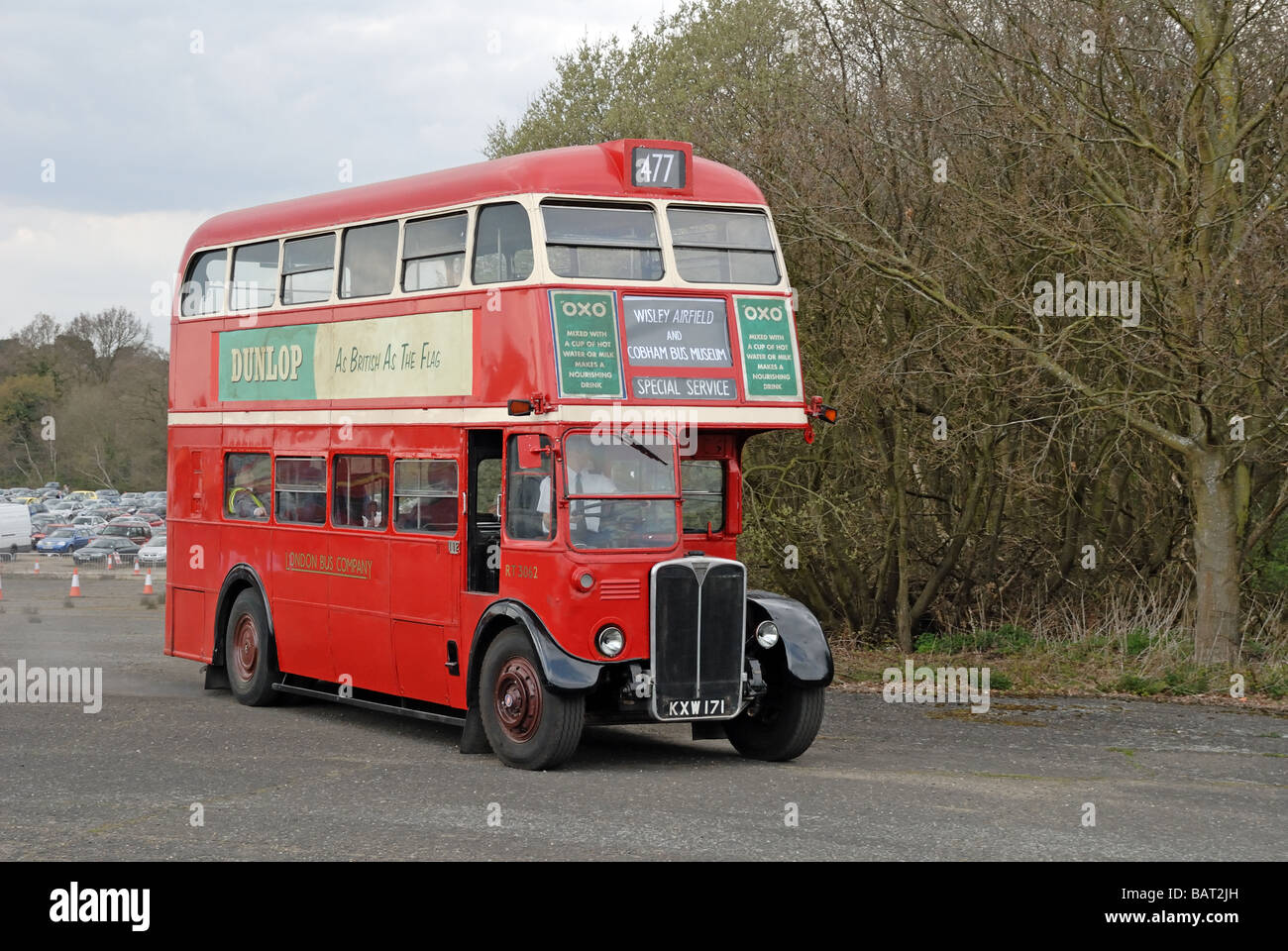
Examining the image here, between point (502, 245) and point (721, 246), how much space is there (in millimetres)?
1639

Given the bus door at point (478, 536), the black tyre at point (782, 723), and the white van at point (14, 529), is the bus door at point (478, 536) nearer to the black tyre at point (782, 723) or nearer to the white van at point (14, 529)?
the black tyre at point (782, 723)

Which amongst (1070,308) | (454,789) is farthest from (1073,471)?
(454,789)

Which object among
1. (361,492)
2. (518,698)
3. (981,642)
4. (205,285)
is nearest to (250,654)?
(361,492)

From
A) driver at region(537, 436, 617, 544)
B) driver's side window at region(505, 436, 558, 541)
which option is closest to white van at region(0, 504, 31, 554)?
driver's side window at region(505, 436, 558, 541)

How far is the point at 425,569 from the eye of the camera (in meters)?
12.9

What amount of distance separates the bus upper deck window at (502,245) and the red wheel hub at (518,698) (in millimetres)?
2788

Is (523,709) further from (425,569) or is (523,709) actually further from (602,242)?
(602,242)

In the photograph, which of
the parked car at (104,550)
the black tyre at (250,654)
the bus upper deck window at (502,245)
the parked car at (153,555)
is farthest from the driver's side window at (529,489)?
the parked car at (104,550)

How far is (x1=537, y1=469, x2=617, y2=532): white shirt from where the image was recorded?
1132 cm

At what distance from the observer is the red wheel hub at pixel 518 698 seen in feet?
37.3

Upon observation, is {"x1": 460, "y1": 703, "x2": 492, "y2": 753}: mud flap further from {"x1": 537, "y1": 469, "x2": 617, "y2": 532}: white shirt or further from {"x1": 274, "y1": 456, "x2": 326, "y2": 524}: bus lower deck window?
{"x1": 274, "y1": 456, "x2": 326, "y2": 524}: bus lower deck window

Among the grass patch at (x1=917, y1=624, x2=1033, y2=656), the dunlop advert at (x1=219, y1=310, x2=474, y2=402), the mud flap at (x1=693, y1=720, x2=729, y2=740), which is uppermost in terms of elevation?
the dunlop advert at (x1=219, y1=310, x2=474, y2=402)

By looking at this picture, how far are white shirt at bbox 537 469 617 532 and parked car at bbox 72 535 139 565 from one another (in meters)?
43.1
